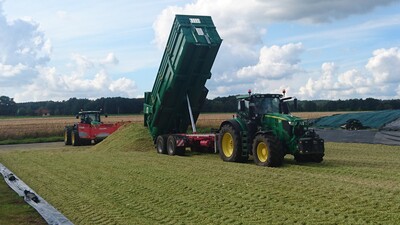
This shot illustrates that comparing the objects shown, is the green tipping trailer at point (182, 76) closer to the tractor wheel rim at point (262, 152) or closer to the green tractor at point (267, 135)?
the green tractor at point (267, 135)

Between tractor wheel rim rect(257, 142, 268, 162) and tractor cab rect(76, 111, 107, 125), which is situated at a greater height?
tractor cab rect(76, 111, 107, 125)

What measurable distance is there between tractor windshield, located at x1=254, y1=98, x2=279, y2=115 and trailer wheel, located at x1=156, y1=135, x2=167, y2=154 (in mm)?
5744

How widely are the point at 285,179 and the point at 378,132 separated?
14072 millimetres

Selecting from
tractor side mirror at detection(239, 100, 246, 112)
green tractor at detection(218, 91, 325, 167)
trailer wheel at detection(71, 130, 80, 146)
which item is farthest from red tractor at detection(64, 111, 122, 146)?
tractor side mirror at detection(239, 100, 246, 112)

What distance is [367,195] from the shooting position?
30.2ft

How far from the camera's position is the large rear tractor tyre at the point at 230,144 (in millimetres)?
15320

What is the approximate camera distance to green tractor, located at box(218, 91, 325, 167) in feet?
45.8

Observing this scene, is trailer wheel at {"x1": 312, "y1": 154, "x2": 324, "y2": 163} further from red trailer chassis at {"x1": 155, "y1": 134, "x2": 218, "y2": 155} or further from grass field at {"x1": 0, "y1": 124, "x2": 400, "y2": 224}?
red trailer chassis at {"x1": 155, "y1": 134, "x2": 218, "y2": 155}

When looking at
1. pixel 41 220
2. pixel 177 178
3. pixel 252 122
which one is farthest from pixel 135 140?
pixel 41 220

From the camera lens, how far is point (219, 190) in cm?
1059

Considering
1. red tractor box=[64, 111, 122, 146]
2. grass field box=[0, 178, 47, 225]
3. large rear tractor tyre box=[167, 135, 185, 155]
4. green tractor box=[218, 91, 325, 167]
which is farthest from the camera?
red tractor box=[64, 111, 122, 146]

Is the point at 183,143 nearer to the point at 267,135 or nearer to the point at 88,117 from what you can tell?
the point at 267,135

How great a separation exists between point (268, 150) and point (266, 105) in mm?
2131

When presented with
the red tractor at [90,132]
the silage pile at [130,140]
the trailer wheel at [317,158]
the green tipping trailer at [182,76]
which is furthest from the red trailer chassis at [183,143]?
the red tractor at [90,132]
